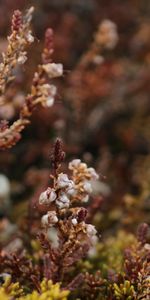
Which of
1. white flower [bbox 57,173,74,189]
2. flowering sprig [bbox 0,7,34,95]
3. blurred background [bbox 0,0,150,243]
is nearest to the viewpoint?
white flower [bbox 57,173,74,189]

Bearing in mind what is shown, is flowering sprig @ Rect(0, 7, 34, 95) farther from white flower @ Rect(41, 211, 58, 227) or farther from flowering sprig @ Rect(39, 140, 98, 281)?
white flower @ Rect(41, 211, 58, 227)

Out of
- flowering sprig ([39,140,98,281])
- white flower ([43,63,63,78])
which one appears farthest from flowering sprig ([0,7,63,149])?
flowering sprig ([39,140,98,281])

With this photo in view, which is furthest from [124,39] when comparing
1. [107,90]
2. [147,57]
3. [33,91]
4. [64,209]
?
[64,209]

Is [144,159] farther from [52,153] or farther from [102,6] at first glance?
[52,153]

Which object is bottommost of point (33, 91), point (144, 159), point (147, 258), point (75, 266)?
point (147, 258)

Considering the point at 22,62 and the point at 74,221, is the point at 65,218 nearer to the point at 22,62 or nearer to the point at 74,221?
the point at 74,221

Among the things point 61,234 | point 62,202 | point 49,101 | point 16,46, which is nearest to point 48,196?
point 62,202
